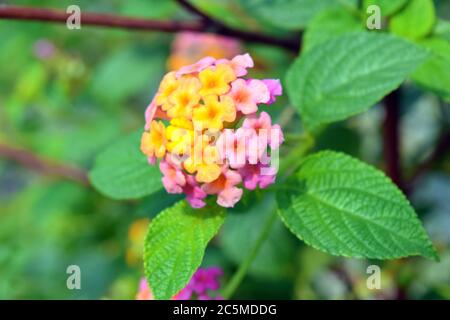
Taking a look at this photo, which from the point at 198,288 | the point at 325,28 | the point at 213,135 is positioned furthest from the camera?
the point at 325,28

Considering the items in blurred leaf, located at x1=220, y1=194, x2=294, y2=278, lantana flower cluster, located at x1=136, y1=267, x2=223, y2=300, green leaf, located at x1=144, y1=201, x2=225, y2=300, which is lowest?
blurred leaf, located at x1=220, y1=194, x2=294, y2=278

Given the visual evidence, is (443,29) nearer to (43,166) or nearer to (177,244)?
(177,244)

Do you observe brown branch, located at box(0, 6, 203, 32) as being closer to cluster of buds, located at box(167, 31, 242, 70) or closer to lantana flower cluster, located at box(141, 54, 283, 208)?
lantana flower cluster, located at box(141, 54, 283, 208)

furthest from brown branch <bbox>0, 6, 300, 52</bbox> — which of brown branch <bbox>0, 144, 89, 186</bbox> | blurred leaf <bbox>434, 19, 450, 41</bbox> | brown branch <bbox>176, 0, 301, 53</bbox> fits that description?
brown branch <bbox>0, 144, 89, 186</bbox>

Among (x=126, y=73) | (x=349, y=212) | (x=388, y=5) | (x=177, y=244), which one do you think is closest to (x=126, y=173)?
(x=177, y=244)
